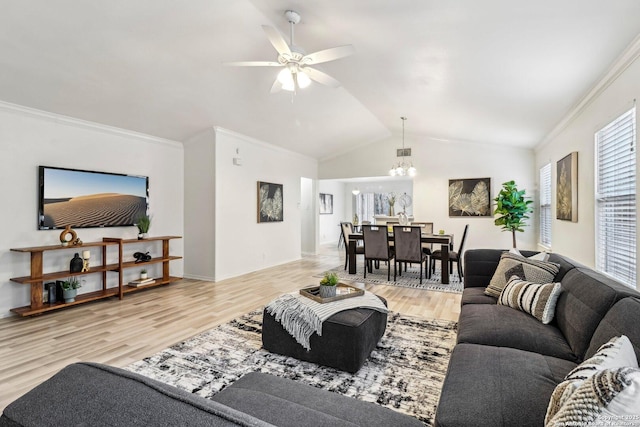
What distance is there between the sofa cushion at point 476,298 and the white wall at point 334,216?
756cm

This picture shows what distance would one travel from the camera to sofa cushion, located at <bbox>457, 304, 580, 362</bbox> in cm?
191

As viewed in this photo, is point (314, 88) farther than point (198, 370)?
Yes

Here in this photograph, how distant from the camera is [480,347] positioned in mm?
1885

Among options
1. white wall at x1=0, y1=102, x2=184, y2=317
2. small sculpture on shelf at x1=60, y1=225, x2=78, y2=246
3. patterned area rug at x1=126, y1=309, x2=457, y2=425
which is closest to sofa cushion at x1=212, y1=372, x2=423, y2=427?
patterned area rug at x1=126, y1=309, x2=457, y2=425

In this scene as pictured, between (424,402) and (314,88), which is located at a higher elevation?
(314,88)

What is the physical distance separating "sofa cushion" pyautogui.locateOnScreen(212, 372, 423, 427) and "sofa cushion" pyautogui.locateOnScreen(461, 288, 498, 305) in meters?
1.81

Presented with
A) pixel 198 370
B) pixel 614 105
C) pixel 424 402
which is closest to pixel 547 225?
pixel 614 105

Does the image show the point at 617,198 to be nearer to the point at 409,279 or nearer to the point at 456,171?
the point at 409,279

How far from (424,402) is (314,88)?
13.5 feet

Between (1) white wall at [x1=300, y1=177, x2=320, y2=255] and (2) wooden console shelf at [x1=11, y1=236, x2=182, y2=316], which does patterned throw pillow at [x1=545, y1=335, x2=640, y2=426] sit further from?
(1) white wall at [x1=300, y1=177, x2=320, y2=255]

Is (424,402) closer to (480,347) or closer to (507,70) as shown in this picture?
(480,347)

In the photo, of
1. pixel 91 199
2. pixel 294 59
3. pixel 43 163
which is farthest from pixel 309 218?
pixel 294 59

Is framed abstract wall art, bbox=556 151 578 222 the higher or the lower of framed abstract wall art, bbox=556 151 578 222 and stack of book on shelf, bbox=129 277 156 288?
the higher

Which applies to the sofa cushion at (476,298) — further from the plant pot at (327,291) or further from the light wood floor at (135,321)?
the plant pot at (327,291)
